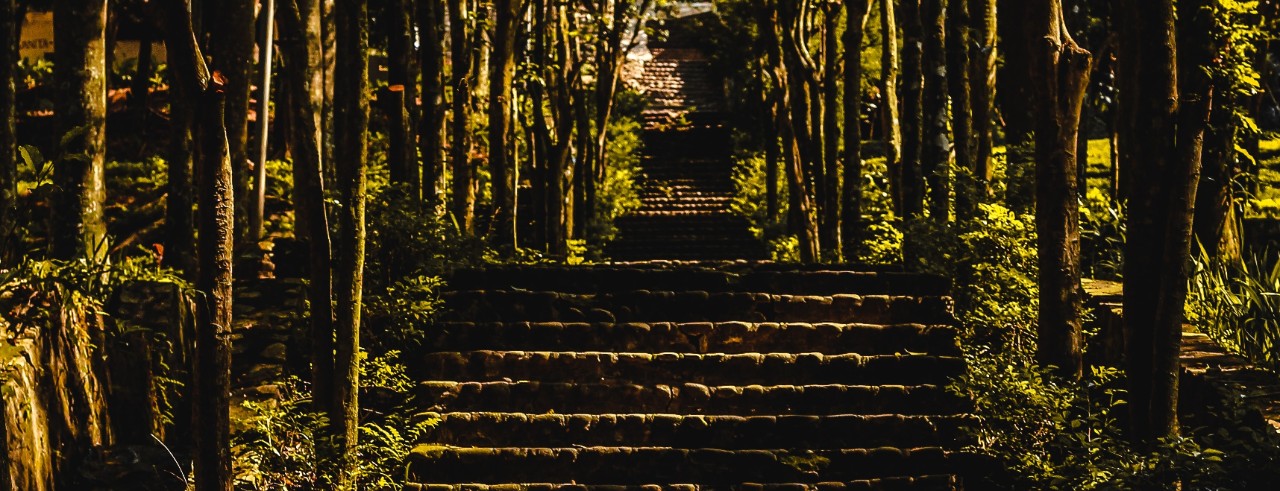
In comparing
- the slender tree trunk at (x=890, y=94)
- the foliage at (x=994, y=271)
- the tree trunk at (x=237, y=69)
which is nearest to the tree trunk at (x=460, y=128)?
the tree trunk at (x=237, y=69)

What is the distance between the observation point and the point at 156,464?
23.2 ft

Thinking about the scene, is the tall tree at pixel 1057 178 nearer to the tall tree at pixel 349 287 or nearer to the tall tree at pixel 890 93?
the tall tree at pixel 349 287

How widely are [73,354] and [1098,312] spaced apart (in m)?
6.90

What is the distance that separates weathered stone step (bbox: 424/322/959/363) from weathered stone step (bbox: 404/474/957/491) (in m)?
1.42

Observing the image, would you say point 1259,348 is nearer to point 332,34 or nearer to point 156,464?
point 156,464

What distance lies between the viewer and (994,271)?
379 inches

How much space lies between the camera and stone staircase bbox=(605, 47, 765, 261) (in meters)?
20.4

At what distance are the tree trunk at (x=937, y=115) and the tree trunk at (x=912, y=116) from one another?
131mm

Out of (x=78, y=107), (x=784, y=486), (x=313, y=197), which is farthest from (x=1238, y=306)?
(x=78, y=107)

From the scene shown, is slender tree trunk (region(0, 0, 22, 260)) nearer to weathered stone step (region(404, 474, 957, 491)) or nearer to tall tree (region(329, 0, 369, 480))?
tall tree (region(329, 0, 369, 480))

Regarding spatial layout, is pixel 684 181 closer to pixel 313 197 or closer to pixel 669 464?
pixel 669 464

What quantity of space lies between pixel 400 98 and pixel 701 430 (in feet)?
13.9

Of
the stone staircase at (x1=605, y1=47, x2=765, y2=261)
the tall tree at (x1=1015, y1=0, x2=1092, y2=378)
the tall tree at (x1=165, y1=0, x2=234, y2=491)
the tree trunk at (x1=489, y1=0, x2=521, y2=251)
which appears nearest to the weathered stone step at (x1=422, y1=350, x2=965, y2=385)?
the tall tree at (x1=1015, y1=0, x2=1092, y2=378)

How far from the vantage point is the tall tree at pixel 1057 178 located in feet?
24.9
